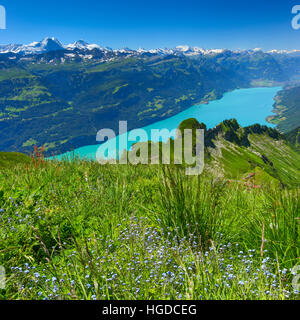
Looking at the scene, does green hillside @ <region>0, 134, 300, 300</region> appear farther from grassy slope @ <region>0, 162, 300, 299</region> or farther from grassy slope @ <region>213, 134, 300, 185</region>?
grassy slope @ <region>213, 134, 300, 185</region>

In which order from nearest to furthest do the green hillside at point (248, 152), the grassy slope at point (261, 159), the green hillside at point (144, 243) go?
the green hillside at point (144, 243) → the green hillside at point (248, 152) → the grassy slope at point (261, 159)

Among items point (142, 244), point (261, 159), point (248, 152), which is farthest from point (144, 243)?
point (248, 152)

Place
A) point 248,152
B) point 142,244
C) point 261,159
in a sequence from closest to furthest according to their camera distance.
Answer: point 142,244 < point 261,159 < point 248,152

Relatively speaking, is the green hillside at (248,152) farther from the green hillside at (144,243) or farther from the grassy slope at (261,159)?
the green hillside at (144,243)

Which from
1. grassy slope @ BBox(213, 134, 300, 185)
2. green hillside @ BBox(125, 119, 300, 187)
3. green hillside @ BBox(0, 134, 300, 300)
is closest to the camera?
green hillside @ BBox(0, 134, 300, 300)

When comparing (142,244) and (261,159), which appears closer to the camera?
(142,244)

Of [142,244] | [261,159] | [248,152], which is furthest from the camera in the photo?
[248,152]

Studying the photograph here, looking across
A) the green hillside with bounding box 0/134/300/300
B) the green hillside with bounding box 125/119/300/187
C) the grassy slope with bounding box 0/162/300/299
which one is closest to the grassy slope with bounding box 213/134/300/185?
the green hillside with bounding box 125/119/300/187

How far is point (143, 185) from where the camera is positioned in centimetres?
570

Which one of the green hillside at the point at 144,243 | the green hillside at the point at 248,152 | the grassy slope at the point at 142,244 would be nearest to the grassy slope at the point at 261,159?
the green hillside at the point at 248,152

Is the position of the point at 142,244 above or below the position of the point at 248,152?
below

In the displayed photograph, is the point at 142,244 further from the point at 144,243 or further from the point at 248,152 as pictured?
the point at 248,152

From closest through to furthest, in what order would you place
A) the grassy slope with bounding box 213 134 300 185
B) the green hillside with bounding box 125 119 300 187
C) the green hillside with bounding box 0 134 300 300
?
the green hillside with bounding box 0 134 300 300
the green hillside with bounding box 125 119 300 187
the grassy slope with bounding box 213 134 300 185
